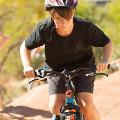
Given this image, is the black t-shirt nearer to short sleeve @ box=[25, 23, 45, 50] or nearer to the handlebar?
short sleeve @ box=[25, 23, 45, 50]

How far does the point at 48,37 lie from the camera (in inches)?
213

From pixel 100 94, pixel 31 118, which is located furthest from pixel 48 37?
pixel 100 94

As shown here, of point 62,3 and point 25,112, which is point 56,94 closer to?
point 62,3

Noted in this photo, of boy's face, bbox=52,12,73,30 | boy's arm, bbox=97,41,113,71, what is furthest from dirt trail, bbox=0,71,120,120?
boy's face, bbox=52,12,73,30

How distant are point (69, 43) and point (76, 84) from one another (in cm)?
42

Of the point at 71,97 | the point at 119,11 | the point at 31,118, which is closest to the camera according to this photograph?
the point at 71,97

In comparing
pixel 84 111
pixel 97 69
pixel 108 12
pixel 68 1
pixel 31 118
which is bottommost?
pixel 108 12

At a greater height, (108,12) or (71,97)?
(71,97)

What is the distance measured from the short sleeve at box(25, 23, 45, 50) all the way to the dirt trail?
398 centimetres

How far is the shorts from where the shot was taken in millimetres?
5332

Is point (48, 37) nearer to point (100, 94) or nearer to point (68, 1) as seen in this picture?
point (68, 1)

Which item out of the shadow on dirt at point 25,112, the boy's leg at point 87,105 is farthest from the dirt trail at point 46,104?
the boy's leg at point 87,105

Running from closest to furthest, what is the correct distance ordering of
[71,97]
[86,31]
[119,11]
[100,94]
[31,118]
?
[71,97]
[86,31]
[31,118]
[100,94]
[119,11]

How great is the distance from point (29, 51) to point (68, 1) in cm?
73
